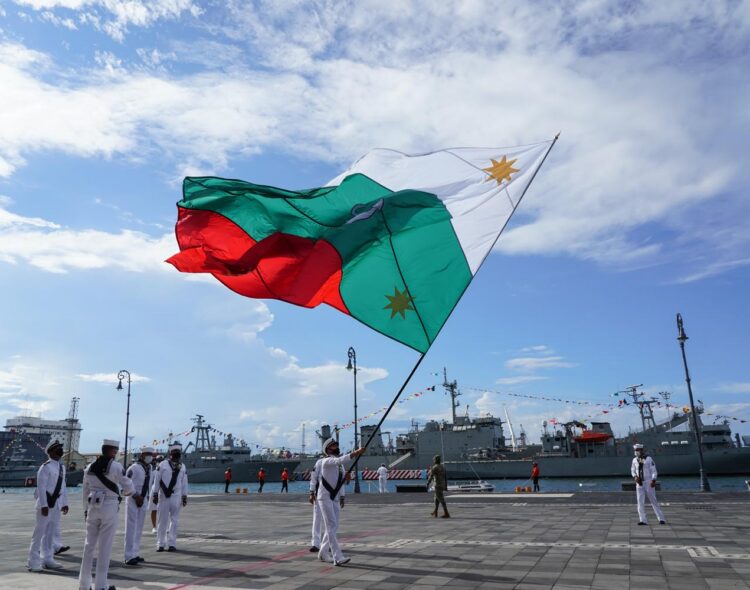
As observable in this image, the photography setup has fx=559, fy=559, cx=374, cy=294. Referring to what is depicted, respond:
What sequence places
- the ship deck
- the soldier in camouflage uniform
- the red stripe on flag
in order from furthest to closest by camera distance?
the soldier in camouflage uniform < the red stripe on flag < the ship deck

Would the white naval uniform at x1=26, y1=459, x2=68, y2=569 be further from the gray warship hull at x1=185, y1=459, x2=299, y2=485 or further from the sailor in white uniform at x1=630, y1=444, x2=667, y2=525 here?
the gray warship hull at x1=185, y1=459, x2=299, y2=485

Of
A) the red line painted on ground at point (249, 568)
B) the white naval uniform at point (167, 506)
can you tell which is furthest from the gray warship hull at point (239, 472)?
the red line painted on ground at point (249, 568)

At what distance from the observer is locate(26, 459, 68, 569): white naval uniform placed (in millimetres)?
9141

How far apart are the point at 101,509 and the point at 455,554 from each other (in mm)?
5674

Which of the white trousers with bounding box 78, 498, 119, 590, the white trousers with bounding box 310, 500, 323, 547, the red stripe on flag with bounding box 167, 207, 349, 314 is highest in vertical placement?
the red stripe on flag with bounding box 167, 207, 349, 314

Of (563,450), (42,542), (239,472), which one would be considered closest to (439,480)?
(42,542)

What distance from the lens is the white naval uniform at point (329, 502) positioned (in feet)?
30.0

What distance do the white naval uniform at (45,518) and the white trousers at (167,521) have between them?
5.82 ft

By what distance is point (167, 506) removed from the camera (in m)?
11.4

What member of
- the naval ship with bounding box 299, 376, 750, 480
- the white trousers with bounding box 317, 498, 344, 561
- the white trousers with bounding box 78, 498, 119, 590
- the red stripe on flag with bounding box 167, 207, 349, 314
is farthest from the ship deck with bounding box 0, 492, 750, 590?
the naval ship with bounding box 299, 376, 750, 480

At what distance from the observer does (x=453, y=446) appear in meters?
77.3

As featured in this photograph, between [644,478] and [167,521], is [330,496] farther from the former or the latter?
[644,478]

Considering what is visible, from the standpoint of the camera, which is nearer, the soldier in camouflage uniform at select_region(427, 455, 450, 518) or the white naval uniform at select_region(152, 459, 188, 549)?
the white naval uniform at select_region(152, 459, 188, 549)

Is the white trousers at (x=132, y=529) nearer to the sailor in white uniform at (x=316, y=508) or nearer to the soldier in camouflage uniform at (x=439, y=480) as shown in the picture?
the sailor in white uniform at (x=316, y=508)
